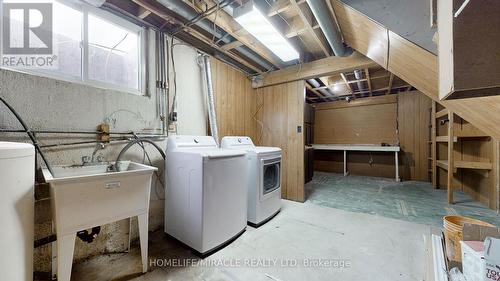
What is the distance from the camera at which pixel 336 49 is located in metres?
2.55

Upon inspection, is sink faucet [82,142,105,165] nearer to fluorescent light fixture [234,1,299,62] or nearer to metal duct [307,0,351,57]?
fluorescent light fixture [234,1,299,62]

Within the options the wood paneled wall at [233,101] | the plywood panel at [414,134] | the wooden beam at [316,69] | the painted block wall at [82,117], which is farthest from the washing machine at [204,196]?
the plywood panel at [414,134]

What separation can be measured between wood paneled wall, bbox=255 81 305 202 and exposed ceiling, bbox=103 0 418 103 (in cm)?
48

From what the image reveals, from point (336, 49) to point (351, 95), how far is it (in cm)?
355

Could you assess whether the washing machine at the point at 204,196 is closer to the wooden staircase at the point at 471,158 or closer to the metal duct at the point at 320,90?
the metal duct at the point at 320,90

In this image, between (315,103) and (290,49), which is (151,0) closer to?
(290,49)

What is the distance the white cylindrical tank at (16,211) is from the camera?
96 cm

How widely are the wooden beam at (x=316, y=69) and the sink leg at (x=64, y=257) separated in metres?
3.34

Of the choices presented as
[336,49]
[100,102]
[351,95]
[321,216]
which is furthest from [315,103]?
→ [100,102]

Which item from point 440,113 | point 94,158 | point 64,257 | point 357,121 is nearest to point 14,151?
point 64,257

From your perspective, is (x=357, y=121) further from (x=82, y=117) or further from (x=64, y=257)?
(x=64, y=257)

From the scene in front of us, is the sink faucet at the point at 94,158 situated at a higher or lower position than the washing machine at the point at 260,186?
higher

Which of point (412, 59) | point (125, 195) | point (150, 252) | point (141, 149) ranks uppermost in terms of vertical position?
point (412, 59)

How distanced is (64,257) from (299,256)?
1740 millimetres
